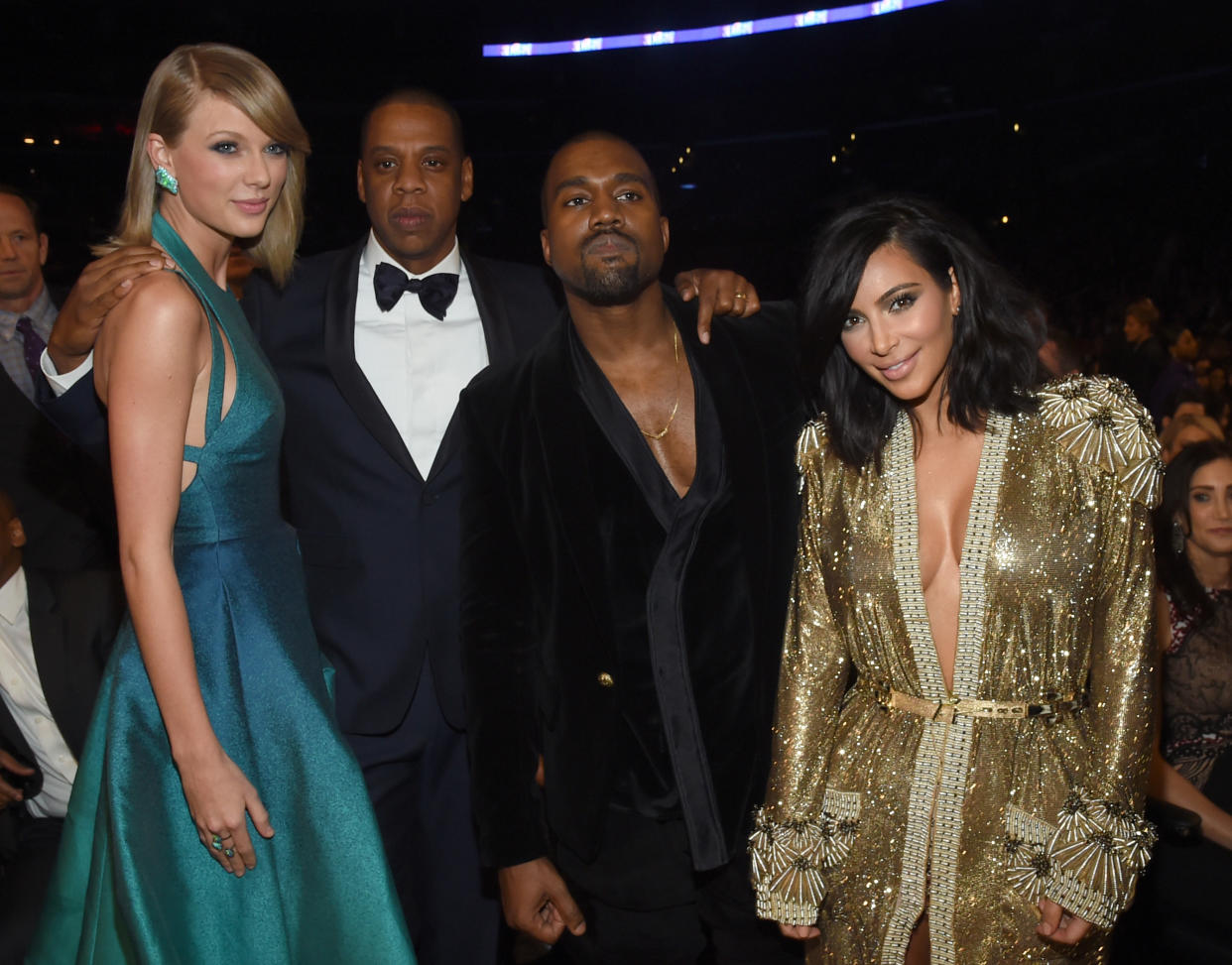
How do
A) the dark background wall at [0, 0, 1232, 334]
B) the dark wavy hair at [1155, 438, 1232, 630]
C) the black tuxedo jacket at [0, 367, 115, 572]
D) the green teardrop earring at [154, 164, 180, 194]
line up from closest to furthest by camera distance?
the green teardrop earring at [154, 164, 180, 194]
the dark wavy hair at [1155, 438, 1232, 630]
the black tuxedo jacket at [0, 367, 115, 572]
the dark background wall at [0, 0, 1232, 334]

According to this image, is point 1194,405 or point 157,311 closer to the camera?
point 157,311

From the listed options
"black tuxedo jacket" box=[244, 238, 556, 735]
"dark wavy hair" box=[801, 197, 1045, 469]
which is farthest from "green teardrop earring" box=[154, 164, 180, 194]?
"dark wavy hair" box=[801, 197, 1045, 469]

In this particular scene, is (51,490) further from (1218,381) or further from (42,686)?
(1218,381)

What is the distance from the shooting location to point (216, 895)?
1614mm

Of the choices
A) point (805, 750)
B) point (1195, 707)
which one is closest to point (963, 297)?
point (805, 750)

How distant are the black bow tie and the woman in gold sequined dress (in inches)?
36.6

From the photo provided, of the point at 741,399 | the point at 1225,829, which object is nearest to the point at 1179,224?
the point at 1225,829

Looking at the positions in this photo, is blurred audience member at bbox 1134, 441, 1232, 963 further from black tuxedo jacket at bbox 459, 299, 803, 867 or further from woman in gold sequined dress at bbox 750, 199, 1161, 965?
black tuxedo jacket at bbox 459, 299, 803, 867

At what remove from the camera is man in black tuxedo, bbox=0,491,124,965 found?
8.98 feet

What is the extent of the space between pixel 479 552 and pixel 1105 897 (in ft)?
3.93

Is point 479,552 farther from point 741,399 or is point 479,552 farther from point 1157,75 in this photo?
point 1157,75

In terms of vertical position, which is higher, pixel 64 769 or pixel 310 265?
pixel 310 265

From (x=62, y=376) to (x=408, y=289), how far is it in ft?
2.66

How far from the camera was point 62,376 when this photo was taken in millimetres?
1780
